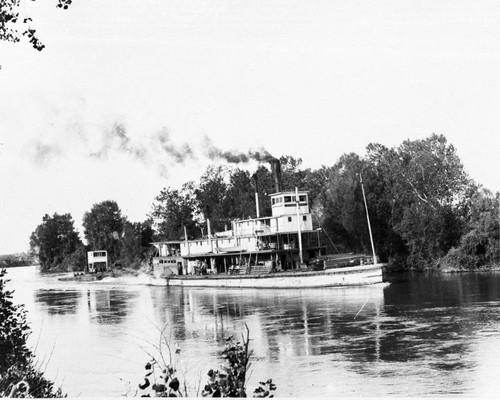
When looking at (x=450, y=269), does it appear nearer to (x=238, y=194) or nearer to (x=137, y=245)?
(x=238, y=194)

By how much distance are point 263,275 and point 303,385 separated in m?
30.1

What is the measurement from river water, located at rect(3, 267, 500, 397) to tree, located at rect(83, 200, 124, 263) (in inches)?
206

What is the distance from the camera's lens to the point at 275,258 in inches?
1891

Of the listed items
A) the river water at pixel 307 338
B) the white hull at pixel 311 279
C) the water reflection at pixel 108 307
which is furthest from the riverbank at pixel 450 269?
the water reflection at pixel 108 307

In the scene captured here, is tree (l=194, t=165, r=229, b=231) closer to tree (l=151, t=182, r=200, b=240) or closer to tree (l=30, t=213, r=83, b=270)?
tree (l=151, t=182, r=200, b=240)

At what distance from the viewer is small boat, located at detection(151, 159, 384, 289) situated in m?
41.4

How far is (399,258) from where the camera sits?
179ft

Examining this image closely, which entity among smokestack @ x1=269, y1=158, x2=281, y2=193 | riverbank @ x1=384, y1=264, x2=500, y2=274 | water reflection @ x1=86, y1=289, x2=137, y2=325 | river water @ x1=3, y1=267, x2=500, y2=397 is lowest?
river water @ x1=3, y1=267, x2=500, y2=397

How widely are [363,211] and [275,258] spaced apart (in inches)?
432

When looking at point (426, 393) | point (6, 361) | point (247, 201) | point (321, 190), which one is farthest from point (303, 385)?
point (247, 201)

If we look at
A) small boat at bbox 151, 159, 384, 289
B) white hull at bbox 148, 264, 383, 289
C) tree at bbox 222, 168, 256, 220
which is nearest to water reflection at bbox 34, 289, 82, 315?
small boat at bbox 151, 159, 384, 289

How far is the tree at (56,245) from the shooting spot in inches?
1586

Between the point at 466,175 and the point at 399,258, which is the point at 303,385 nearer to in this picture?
the point at 466,175

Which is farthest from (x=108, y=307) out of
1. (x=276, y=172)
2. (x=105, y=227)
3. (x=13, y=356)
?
(x=13, y=356)
